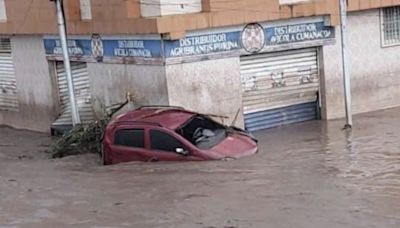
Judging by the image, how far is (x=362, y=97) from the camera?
22734mm

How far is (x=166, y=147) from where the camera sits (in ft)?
52.3

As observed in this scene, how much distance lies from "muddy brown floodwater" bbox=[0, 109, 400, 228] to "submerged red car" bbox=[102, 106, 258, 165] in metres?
0.24

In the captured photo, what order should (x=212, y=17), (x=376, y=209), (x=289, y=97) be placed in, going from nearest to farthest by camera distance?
(x=376, y=209)
(x=212, y=17)
(x=289, y=97)

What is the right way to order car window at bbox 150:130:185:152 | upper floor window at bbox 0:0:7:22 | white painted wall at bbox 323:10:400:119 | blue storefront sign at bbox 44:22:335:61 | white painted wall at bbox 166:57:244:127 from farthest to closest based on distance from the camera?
upper floor window at bbox 0:0:7:22
white painted wall at bbox 323:10:400:119
white painted wall at bbox 166:57:244:127
blue storefront sign at bbox 44:22:335:61
car window at bbox 150:130:185:152

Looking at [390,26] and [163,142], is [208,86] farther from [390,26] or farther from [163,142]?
[390,26]

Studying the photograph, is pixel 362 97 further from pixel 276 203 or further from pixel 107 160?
pixel 276 203

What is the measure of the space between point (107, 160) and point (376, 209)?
7.01 metres

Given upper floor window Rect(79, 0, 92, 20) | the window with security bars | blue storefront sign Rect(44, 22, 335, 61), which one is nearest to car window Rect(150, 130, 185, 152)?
blue storefront sign Rect(44, 22, 335, 61)

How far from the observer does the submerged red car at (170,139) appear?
15766mm

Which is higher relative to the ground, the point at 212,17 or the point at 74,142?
the point at 212,17

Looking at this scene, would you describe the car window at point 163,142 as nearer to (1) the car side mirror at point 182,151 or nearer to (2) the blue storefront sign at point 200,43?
(1) the car side mirror at point 182,151

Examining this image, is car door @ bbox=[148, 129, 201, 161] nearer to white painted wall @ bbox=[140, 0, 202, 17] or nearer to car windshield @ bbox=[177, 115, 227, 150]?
car windshield @ bbox=[177, 115, 227, 150]

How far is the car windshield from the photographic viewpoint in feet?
52.1

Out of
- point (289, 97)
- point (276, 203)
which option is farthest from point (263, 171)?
point (289, 97)
